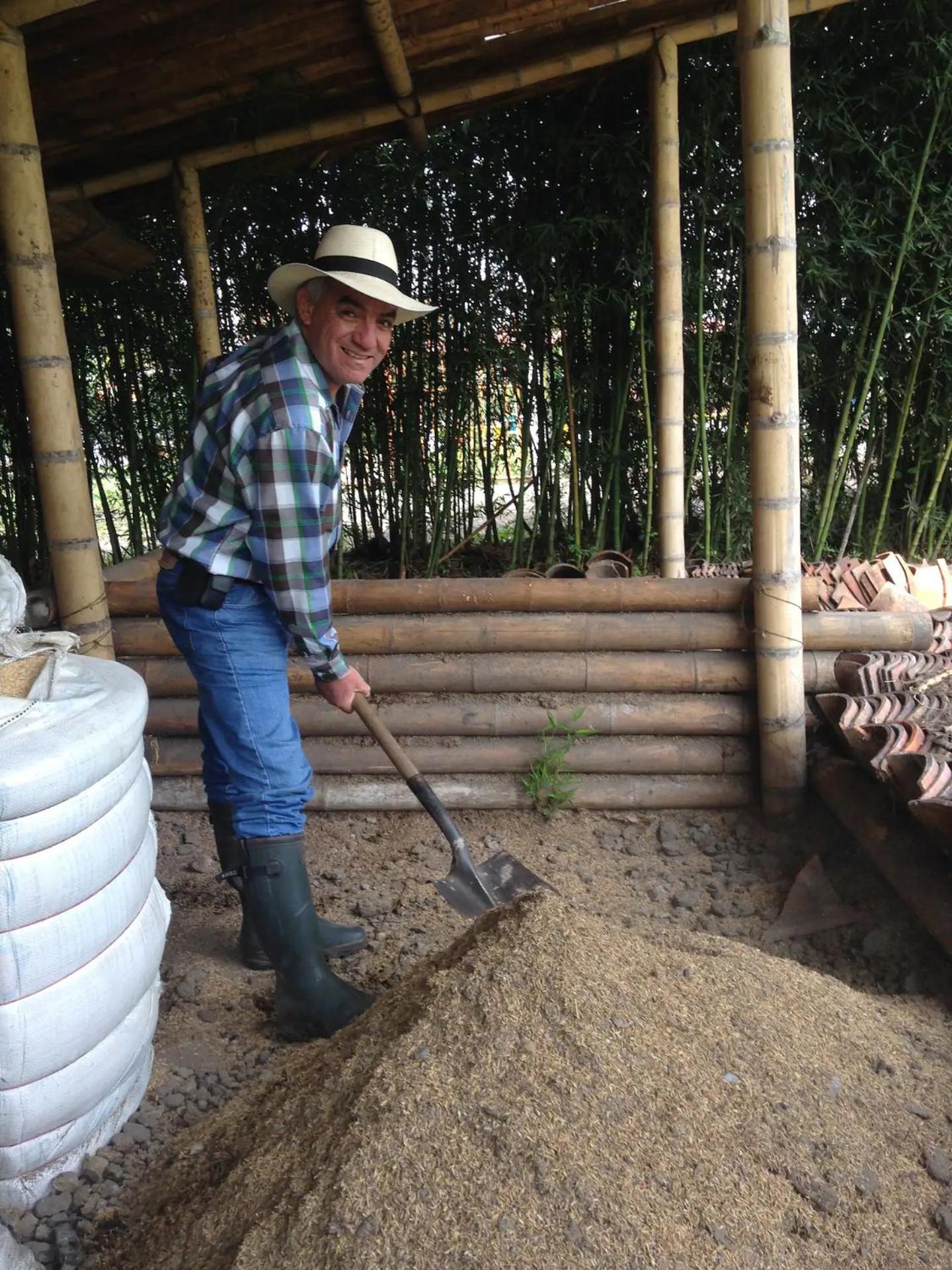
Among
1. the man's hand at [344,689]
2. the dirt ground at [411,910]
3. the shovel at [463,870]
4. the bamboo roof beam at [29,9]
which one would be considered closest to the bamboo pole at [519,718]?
the dirt ground at [411,910]

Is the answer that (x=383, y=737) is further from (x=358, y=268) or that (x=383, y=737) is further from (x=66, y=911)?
(x=358, y=268)

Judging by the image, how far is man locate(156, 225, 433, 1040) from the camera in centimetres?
223

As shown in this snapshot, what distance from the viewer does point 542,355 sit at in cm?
525

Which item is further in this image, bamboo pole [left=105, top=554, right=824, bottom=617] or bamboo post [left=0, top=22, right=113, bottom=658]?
bamboo pole [left=105, top=554, right=824, bottom=617]

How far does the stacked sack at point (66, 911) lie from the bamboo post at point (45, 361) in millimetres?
1407

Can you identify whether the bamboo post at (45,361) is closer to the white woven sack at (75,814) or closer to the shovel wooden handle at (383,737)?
the shovel wooden handle at (383,737)

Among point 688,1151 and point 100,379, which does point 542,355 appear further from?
point 688,1151

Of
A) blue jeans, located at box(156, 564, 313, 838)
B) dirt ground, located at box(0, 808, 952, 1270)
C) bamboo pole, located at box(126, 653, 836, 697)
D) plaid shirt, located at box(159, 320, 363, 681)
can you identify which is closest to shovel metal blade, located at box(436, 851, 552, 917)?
dirt ground, located at box(0, 808, 952, 1270)

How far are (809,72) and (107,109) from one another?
3111 mm

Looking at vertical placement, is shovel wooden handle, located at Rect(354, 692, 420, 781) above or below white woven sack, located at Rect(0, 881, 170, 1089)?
above

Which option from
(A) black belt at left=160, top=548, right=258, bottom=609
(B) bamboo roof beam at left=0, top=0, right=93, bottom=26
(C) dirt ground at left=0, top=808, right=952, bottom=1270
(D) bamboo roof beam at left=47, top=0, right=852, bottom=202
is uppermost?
(D) bamboo roof beam at left=47, top=0, right=852, bottom=202

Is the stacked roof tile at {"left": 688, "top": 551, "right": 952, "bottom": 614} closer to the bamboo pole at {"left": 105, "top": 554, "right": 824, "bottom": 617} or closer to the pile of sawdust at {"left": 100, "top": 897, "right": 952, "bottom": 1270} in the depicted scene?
the bamboo pole at {"left": 105, "top": 554, "right": 824, "bottom": 617}

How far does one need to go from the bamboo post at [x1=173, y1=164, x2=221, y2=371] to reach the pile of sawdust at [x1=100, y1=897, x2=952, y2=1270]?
340cm

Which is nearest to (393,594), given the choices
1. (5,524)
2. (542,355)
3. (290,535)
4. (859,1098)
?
(290,535)
